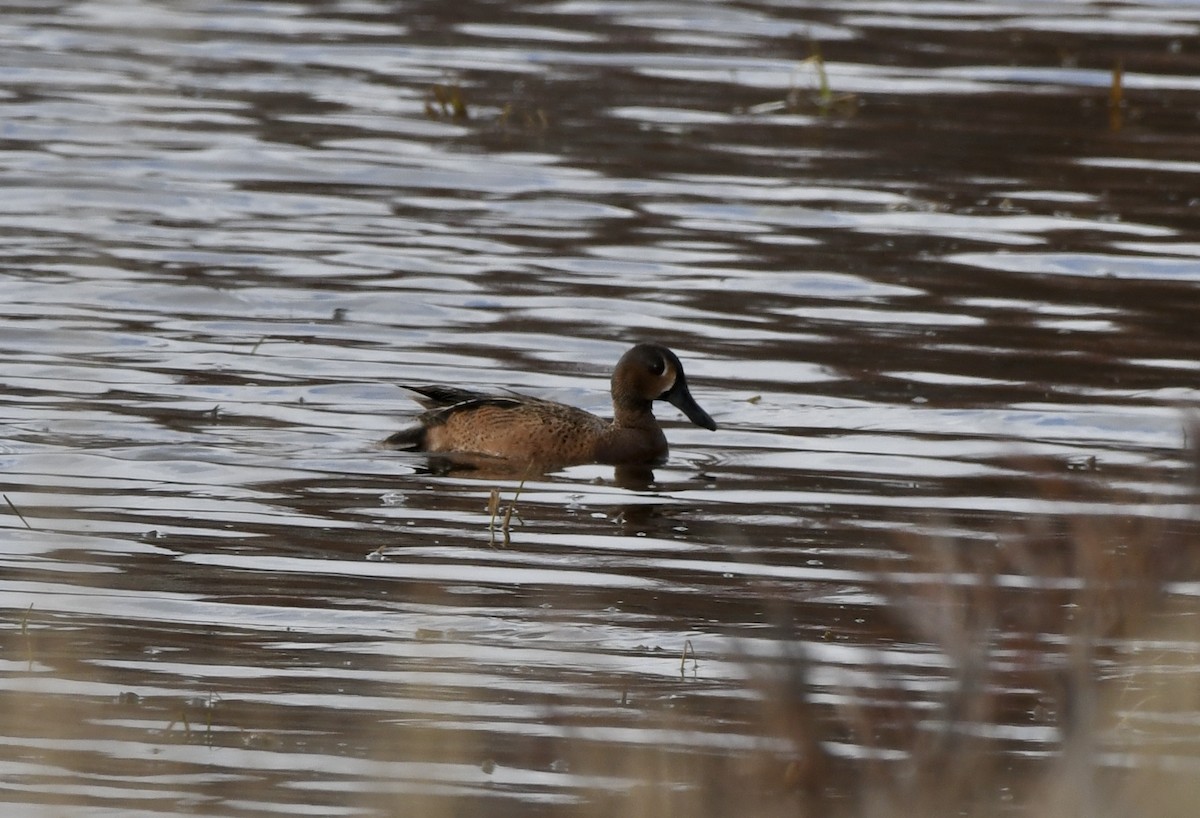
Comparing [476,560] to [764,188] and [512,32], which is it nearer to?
[764,188]

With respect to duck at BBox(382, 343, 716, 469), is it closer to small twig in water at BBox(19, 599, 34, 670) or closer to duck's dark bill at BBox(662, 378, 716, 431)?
duck's dark bill at BBox(662, 378, 716, 431)

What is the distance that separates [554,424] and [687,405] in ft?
1.92

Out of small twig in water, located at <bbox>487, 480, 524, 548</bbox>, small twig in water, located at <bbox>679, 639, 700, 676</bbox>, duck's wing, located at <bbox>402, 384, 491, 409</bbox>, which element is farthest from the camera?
duck's wing, located at <bbox>402, 384, 491, 409</bbox>

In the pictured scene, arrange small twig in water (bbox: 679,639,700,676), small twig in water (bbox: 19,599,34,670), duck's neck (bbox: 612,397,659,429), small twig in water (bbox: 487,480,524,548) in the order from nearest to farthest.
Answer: small twig in water (bbox: 19,599,34,670) → small twig in water (bbox: 679,639,700,676) → small twig in water (bbox: 487,480,524,548) → duck's neck (bbox: 612,397,659,429)

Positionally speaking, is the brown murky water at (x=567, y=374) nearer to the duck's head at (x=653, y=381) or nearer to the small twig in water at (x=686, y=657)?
the small twig in water at (x=686, y=657)

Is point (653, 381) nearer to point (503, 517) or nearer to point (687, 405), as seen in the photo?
point (687, 405)

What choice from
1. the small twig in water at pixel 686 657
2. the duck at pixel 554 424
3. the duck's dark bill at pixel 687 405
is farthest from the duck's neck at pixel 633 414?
the small twig in water at pixel 686 657

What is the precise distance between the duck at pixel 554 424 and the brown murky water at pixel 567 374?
0.56 feet

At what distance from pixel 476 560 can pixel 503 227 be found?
5.37 m

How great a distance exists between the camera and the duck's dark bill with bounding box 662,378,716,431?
9219mm

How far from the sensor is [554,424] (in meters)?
9.01

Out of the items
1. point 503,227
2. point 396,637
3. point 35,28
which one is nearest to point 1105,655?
point 396,637

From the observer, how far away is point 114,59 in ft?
54.4

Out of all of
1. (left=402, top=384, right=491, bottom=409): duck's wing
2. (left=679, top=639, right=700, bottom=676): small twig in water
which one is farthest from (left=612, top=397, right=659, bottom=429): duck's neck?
(left=679, top=639, right=700, bottom=676): small twig in water
